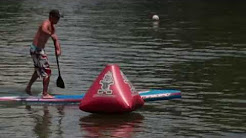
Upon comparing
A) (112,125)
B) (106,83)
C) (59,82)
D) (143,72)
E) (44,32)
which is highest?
(44,32)

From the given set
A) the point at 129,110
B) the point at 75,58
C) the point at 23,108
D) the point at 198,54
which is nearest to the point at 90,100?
the point at 129,110

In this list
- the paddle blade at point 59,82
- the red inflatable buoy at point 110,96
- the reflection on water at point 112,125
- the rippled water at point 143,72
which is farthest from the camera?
the paddle blade at point 59,82

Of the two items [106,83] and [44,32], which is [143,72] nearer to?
[44,32]

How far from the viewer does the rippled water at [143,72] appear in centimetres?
1228

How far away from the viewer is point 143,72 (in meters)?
18.9

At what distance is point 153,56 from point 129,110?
9.46 meters

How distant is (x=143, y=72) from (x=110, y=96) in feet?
19.8

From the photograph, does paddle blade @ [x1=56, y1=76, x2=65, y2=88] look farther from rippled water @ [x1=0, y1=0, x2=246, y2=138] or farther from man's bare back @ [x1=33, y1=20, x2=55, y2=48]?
man's bare back @ [x1=33, y1=20, x2=55, y2=48]

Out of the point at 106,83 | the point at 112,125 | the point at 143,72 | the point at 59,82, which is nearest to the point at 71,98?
the point at 59,82

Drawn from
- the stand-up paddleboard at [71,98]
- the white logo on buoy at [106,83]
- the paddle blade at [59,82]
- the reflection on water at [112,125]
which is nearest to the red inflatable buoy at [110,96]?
the white logo on buoy at [106,83]

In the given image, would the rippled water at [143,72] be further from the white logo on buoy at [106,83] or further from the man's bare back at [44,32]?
the man's bare back at [44,32]

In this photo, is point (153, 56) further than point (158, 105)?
Yes

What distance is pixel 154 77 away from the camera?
17922 millimetres

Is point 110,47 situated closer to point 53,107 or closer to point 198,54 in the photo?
point 198,54
